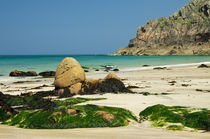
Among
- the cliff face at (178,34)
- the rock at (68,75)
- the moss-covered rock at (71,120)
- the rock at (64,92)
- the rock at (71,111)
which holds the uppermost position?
the cliff face at (178,34)

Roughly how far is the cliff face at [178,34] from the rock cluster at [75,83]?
416 feet

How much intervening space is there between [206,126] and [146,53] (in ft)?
497

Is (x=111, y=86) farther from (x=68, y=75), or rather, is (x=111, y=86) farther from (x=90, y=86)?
(x=68, y=75)

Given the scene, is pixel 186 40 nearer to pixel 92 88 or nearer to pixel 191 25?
pixel 191 25

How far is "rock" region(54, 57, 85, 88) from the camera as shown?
525 inches

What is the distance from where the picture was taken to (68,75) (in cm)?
1341

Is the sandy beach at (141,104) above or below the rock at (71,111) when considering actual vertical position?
below

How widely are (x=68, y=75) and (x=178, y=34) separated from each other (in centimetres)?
16034

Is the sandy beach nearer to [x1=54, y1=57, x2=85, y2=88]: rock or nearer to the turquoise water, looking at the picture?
[x1=54, y1=57, x2=85, y2=88]: rock

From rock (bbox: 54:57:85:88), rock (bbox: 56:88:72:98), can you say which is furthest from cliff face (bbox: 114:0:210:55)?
rock (bbox: 56:88:72:98)

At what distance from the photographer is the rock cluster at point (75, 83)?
1320cm

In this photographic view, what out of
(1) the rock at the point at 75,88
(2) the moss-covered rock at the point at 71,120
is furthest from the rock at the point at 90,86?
(2) the moss-covered rock at the point at 71,120

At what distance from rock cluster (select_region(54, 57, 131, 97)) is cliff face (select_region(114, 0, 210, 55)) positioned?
127 metres

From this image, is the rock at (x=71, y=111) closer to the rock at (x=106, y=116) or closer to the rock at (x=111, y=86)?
the rock at (x=106, y=116)
